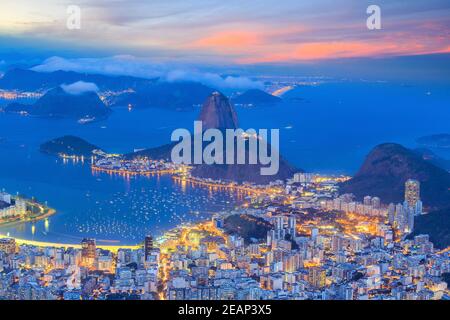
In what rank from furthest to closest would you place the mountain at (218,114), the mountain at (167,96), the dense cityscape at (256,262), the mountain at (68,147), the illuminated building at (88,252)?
the mountain at (167,96), the mountain at (218,114), the mountain at (68,147), the illuminated building at (88,252), the dense cityscape at (256,262)

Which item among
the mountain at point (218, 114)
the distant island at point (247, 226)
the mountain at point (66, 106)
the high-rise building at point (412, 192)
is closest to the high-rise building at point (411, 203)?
the high-rise building at point (412, 192)

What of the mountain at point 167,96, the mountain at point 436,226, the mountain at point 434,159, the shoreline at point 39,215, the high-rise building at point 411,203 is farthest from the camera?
the mountain at point 167,96

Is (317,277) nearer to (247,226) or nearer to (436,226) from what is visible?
(247,226)

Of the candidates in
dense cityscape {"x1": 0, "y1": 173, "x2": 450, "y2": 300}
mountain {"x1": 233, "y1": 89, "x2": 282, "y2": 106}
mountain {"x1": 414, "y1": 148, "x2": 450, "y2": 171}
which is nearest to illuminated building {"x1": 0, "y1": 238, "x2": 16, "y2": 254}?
dense cityscape {"x1": 0, "y1": 173, "x2": 450, "y2": 300}

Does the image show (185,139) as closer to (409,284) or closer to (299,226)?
(299,226)

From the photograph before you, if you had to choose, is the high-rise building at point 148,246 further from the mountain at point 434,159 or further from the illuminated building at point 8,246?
the mountain at point 434,159
